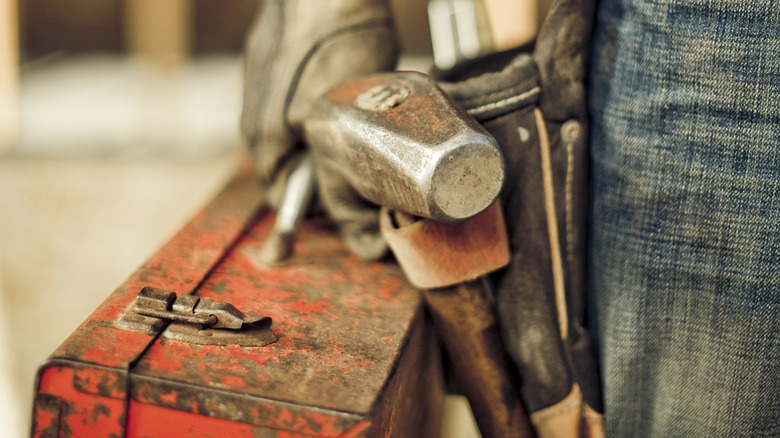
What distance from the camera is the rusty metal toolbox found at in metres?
0.56

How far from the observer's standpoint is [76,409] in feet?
1.91

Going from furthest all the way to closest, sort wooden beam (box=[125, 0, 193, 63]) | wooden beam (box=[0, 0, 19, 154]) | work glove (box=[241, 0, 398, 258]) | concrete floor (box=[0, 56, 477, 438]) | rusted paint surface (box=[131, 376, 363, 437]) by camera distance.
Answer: wooden beam (box=[125, 0, 193, 63]), wooden beam (box=[0, 0, 19, 154]), concrete floor (box=[0, 56, 477, 438]), work glove (box=[241, 0, 398, 258]), rusted paint surface (box=[131, 376, 363, 437])

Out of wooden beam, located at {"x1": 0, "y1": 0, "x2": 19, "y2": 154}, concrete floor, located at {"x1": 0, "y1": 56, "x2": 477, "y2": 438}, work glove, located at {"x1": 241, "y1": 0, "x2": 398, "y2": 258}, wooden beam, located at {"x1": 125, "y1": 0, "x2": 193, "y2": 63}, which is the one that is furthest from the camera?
wooden beam, located at {"x1": 125, "y1": 0, "x2": 193, "y2": 63}

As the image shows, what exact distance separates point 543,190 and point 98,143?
1750mm

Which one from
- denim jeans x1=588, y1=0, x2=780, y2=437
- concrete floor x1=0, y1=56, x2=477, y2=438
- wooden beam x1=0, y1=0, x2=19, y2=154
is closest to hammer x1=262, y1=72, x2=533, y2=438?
denim jeans x1=588, y1=0, x2=780, y2=437

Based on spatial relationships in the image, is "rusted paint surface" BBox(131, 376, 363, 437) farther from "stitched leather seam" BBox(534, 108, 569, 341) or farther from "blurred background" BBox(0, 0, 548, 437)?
"blurred background" BBox(0, 0, 548, 437)

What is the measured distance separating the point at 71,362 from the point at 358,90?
13.5 inches

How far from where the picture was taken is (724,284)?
2.28 feet

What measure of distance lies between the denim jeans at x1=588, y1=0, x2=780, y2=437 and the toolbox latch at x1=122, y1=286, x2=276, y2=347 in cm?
36

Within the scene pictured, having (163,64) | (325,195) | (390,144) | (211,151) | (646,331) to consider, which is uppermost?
(390,144)

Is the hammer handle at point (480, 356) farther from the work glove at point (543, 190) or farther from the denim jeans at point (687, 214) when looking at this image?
the denim jeans at point (687, 214)

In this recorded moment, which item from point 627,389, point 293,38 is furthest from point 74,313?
point 627,389

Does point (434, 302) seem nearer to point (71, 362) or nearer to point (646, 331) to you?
point (646, 331)

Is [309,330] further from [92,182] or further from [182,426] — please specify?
[92,182]
